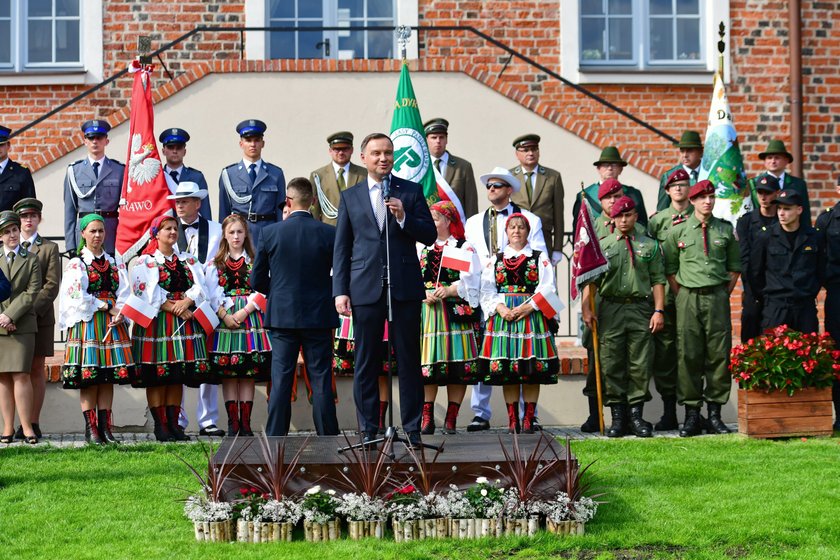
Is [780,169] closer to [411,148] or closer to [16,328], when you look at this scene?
[411,148]

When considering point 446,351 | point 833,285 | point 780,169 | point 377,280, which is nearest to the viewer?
point 377,280

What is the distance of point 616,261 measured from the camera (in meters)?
10.5

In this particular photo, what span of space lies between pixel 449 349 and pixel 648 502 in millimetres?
2957

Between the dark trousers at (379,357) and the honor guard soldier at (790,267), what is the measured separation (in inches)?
148

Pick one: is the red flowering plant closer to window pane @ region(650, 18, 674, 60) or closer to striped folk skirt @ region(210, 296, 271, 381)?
striped folk skirt @ region(210, 296, 271, 381)

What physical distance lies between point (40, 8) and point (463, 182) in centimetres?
621

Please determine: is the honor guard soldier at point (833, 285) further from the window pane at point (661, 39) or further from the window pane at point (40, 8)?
the window pane at point (40, 8)

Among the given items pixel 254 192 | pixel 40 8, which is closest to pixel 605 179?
pixel 254 192

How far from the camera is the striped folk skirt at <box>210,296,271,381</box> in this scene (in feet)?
33.9

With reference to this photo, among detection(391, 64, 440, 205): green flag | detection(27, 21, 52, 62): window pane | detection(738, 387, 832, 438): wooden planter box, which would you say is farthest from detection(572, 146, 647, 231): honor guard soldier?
detection(27, 21, 52, 62): window pane

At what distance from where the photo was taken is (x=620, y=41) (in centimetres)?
1563

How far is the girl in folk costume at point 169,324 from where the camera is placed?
10.1m

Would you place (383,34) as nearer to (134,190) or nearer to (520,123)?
(520,123)

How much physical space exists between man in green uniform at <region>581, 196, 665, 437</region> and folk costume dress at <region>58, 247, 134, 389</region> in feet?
11.8
